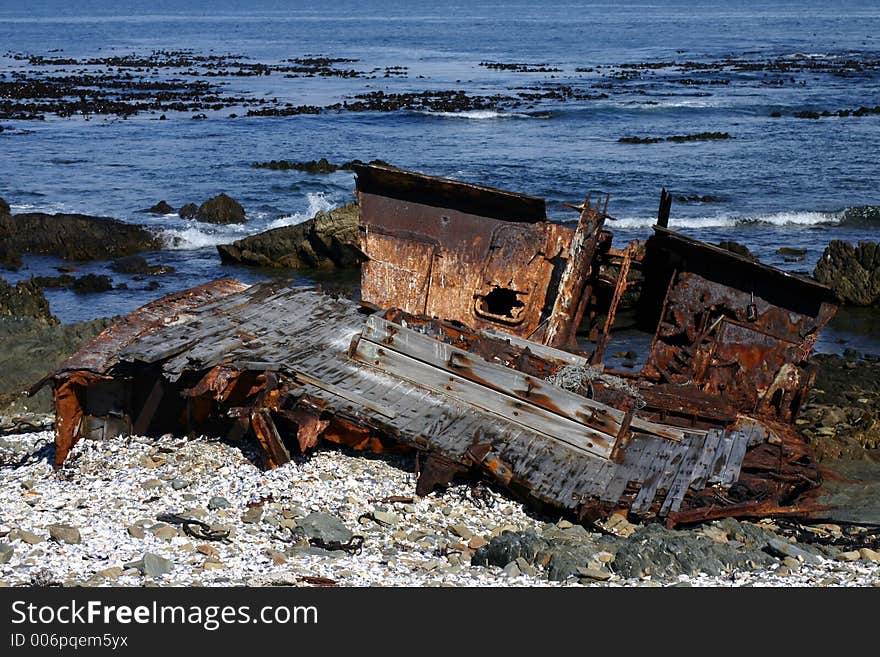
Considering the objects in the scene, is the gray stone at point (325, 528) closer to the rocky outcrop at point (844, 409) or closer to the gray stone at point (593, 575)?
the gray stone at point (593, 575)

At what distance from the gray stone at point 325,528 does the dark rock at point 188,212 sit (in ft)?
61.7

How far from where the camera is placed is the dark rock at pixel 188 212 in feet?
82.6

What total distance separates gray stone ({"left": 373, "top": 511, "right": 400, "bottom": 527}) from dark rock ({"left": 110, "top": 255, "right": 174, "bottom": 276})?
14129 mm

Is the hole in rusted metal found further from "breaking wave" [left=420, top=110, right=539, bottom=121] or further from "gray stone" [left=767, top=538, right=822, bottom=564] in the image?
"breaking wave" [left=420, top=110, right=539, bottom=121]

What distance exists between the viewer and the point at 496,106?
45.7 metres

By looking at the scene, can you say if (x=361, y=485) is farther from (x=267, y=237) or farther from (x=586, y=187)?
(x=586, y=187)

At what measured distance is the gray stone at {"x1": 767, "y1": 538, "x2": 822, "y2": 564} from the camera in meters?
7.30

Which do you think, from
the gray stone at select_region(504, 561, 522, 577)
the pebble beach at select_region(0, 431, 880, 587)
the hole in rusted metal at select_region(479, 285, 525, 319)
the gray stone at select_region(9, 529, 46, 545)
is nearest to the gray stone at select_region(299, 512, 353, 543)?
the pebble beach at select_region(0, 431, 880, 587)

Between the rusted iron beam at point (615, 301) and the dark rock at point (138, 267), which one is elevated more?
the rusted iron beam at point (615, 301)

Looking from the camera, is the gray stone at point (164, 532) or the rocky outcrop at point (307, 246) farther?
the rocky outcrop at point (307, 246)

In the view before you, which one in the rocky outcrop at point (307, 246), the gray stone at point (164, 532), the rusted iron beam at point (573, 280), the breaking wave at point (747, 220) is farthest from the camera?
the breaking wave at point (747, 220)

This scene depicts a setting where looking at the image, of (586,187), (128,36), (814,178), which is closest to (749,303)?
(586,187)

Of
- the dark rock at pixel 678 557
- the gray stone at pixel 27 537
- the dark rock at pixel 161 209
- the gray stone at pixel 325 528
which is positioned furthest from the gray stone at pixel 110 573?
the dark rock at pixel 161 209

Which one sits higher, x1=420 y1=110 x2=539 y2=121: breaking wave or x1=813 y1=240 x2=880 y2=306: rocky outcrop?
x1=813 y1=240 x2=880 y2=306: rocky outcrop
